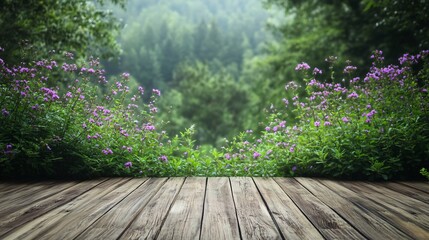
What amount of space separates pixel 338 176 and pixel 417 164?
727 mm

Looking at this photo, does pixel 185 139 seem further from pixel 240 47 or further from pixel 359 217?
pixel 240 47

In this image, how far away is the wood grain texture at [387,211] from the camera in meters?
1.79

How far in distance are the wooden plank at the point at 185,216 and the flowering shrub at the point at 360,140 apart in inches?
44.3

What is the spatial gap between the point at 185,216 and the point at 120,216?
1.25 ft

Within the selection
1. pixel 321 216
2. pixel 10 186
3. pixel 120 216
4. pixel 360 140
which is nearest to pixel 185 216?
pixel 120 216

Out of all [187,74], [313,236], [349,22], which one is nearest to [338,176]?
[313,236]

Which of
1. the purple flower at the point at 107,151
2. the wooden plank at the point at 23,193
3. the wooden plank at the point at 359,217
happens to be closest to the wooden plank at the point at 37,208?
the wooden plank at the point at 23,193

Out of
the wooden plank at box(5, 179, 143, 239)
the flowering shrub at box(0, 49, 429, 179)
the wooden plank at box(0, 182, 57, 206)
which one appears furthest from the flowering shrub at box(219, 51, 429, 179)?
the wooden plank at box(0, 182, 57, 206)

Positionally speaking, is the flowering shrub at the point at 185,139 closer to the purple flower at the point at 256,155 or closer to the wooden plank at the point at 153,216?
the purple flower at the point at 256,155

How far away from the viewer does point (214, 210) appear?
218 centimetres

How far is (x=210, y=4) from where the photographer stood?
69.6 m

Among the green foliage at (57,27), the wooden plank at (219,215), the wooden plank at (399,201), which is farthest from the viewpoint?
the green foliage at (57,27)

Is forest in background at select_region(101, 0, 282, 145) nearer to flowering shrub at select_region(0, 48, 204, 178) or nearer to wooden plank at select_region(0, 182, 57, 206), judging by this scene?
flowering shrub at select_region(0, 48, 204, 178)

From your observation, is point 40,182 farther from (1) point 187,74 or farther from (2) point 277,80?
(1) point 187,74
